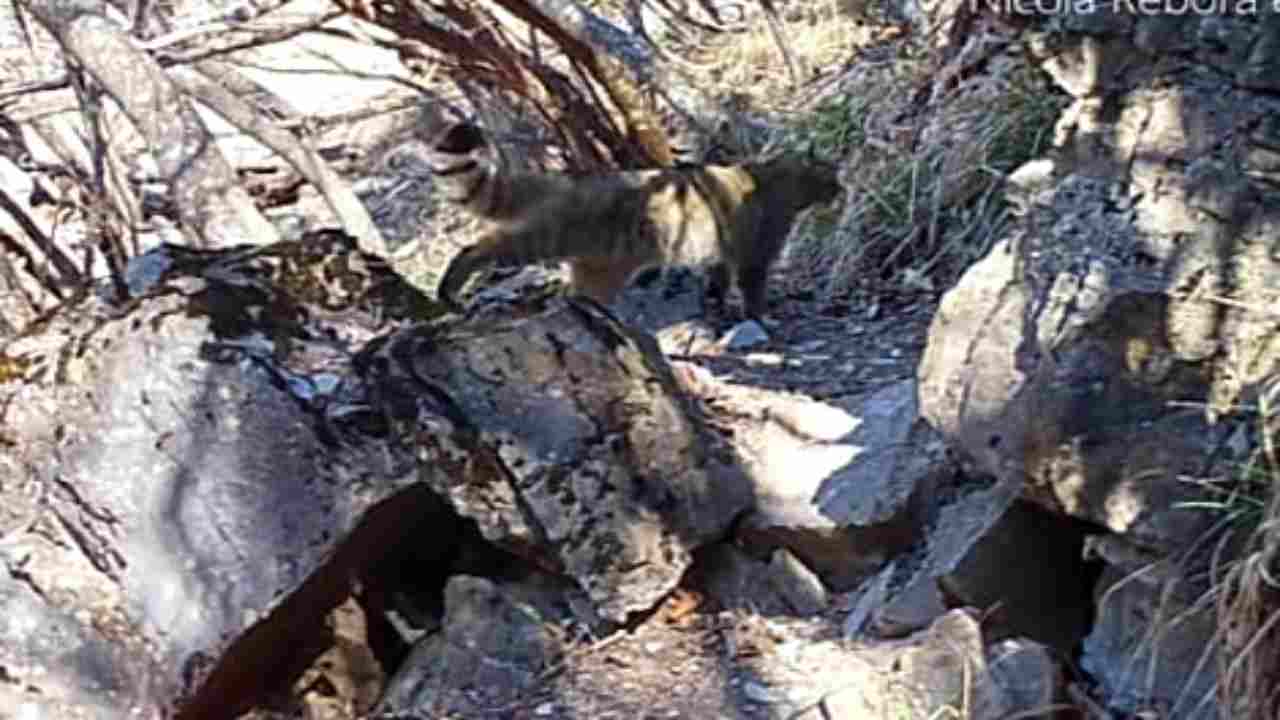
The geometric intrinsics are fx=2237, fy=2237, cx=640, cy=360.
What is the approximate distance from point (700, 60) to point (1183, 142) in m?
4.82

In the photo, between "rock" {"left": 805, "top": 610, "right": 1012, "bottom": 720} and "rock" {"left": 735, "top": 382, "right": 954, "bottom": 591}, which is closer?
"rock" {"left": 805, "top": 610, "right": 1012, "bottom": 720}

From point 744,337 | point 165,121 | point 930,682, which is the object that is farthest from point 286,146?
point 930,682

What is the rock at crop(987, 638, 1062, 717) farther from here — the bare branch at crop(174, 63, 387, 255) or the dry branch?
the bare branch at crop(174, 63, 387, 255)

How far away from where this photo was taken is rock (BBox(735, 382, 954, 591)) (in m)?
3.43

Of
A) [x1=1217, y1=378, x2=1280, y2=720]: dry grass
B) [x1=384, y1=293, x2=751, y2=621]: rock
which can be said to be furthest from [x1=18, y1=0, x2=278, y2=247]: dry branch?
[x1=1217, y1=378, x2=1280, y2=720]: dry grass

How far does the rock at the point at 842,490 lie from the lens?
3434 millimetres

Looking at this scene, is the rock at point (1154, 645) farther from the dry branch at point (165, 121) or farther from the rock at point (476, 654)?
the dry branch at point (165, 121)

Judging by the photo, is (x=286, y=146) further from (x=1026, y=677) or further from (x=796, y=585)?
(x=1026, y=677)

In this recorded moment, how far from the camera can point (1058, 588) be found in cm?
A: 304

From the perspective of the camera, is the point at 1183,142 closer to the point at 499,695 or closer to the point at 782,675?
the point at 782,675

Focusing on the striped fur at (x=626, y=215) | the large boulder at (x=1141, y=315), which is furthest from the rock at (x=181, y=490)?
the striped fur at (x=626, y=215)

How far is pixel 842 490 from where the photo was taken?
11.6 ft

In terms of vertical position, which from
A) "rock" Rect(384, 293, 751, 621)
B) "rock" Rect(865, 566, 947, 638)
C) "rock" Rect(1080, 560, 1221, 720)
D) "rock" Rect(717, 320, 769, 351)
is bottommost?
"rock" Rect(1080, 560, 1221, 720)

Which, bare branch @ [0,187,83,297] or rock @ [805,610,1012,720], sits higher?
bare branch @ [0,187,83,297]
